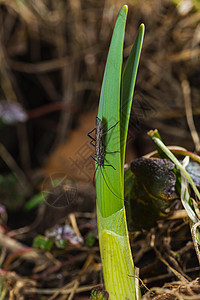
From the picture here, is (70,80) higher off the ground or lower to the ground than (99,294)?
higher

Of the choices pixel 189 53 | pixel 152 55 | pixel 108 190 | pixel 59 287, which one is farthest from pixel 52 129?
pixel 108 190

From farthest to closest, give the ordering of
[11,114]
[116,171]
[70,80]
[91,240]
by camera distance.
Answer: [70,80] < [11,114] < [91,240] < [116,171]

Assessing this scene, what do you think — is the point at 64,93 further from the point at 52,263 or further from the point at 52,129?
the point at 52,263

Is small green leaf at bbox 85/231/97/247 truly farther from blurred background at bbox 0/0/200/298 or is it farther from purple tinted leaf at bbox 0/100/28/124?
purple tinted leaf at bbox 0/100/28/124

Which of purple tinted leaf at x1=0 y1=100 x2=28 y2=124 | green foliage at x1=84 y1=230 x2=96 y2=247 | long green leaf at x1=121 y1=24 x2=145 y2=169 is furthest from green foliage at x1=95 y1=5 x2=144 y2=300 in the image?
purple tinted leaf at x1=0 y1=100 x2=28 y2=124

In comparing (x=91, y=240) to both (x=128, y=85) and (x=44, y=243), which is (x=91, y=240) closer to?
(x=44, y=243)

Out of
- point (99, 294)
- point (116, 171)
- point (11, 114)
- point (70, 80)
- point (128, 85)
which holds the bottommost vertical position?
point (99, 294)

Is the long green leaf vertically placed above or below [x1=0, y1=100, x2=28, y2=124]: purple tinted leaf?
below

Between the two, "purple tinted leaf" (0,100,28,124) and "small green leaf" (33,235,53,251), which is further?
"purple tinted leaf" (0,100,28,124)

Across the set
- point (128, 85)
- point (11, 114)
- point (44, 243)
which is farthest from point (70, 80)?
point (128, 85)
